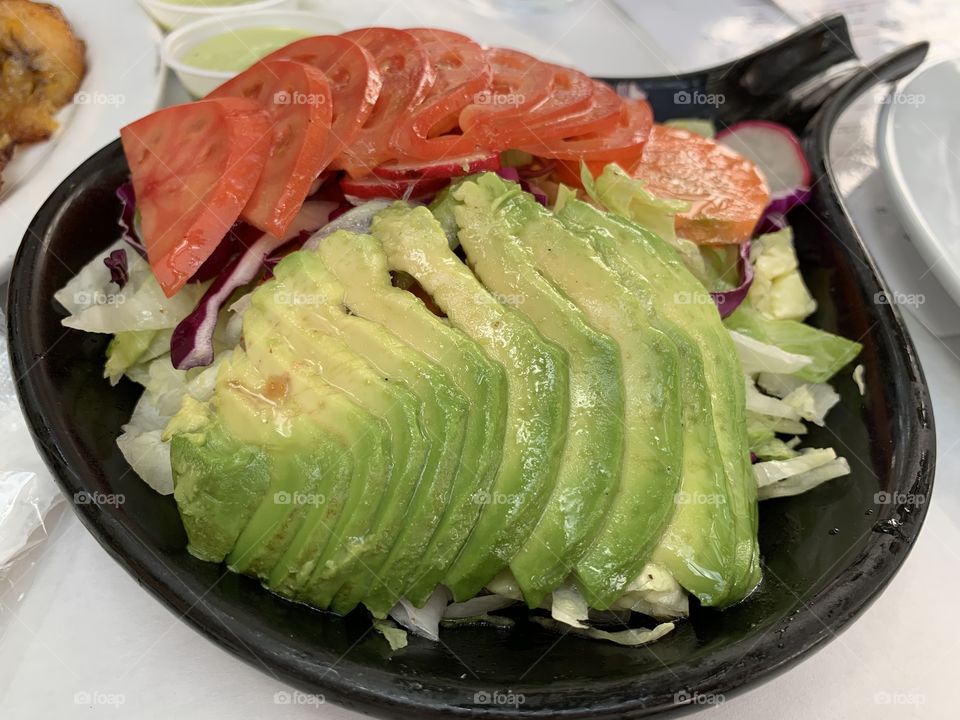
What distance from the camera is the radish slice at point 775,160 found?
2420 millimetres

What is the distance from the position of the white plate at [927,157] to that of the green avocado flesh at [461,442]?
1156 millimetres

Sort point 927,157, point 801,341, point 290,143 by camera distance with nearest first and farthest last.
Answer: point 290,143 → point 801,341 → point 927,157

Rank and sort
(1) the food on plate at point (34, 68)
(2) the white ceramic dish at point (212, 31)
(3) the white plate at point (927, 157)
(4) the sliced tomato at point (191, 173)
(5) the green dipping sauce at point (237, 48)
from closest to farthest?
1. (4) the sliced tomato at point (191, 173)
2. (3) the white plate at point (927, 157)
3. (1) the food on plate at point (34, 68)
4. (2) the white ceramic dish at point (212, 31)
5. (5) the green dipping sauce at point (237, 48)

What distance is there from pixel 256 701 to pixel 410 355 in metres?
0.76

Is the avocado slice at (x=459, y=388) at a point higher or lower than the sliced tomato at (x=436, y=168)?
lower

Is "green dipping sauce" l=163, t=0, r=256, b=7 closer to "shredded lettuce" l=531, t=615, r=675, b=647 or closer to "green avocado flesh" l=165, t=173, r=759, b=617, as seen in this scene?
"green avocado flesh" l=165, t=173, r=759, b=617

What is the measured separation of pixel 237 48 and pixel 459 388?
198 centimetres

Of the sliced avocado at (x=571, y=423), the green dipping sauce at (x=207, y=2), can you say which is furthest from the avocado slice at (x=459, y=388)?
the green dipping sauce at (x=207, y=2)

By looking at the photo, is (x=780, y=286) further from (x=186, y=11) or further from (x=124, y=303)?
(x=186, y=11)

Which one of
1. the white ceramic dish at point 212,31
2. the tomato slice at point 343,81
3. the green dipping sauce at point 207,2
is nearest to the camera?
the tomato slice at point 343,81

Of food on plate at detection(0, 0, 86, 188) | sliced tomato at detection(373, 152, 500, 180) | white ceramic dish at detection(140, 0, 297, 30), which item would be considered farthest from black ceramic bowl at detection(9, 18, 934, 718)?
white ceramic dish at detection(140, 0, 297, 30)

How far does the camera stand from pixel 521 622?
1.62m

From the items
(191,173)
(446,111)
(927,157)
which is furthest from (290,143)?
(927,157)

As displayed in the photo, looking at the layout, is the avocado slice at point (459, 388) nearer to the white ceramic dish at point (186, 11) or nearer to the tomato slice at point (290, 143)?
the tomato slice at point (290, 143)
